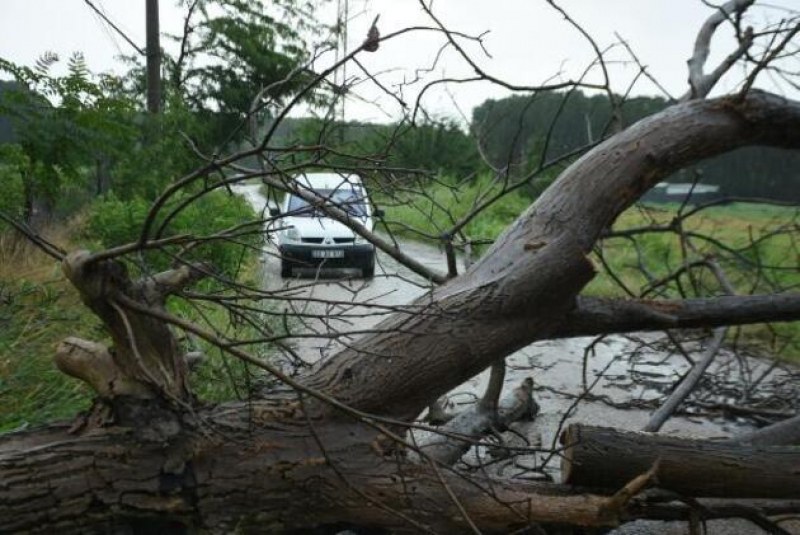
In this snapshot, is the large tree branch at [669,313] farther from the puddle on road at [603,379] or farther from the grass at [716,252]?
the puddle on road at [603,379]

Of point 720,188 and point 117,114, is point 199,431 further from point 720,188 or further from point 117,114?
point 720,188

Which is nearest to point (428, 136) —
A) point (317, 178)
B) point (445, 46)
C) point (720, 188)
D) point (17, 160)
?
point (720, 188)

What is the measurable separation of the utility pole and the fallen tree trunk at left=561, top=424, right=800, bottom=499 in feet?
33.3

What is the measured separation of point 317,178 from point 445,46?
19.7ft

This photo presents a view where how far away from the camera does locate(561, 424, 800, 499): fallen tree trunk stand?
8.99 feet

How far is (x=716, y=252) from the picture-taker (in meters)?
4.89

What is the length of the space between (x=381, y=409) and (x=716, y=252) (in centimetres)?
318

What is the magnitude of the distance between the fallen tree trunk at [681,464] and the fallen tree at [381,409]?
1cm

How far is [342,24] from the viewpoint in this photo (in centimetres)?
318

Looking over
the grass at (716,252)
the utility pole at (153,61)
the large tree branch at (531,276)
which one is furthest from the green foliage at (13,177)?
the large tree branch at (531,276)

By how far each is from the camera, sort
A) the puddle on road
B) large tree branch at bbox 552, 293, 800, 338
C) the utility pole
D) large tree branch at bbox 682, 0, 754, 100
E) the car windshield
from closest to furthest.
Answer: the car windshield → large tree branch at bbox 552, 293, 800, 338 → large tree branch at bbox 682, 0, 754, 100 → the puddle on road → the utility pole

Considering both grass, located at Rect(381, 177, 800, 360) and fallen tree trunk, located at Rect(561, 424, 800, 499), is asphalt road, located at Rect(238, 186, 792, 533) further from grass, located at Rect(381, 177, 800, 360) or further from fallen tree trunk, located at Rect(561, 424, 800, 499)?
fallen tree trunk, located at Rect(561, 424, 800, 499)

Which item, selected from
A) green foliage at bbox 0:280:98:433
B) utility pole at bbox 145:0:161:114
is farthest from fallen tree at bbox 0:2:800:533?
utility pole at bbox 145:0:161:114

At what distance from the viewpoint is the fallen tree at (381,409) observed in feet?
7.47
